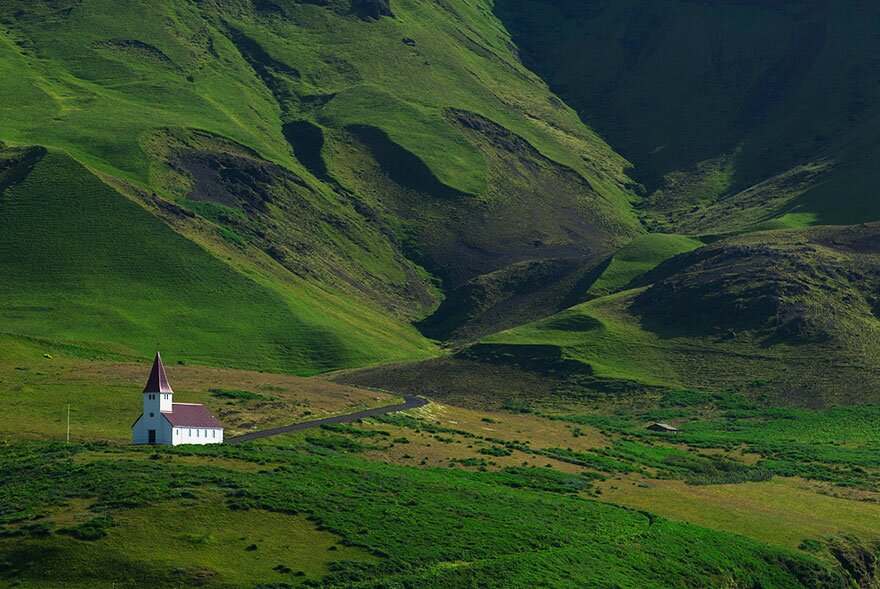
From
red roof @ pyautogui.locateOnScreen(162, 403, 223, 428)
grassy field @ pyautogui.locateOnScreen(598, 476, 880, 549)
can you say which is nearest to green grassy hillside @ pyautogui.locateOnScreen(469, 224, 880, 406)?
grassy field @ pyautogui.locateOnScreen(598, 476, 880, 549)

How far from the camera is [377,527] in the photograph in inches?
2884

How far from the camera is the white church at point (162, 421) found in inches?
3452

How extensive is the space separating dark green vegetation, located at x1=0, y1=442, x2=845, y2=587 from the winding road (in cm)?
670

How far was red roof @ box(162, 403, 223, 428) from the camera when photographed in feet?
292

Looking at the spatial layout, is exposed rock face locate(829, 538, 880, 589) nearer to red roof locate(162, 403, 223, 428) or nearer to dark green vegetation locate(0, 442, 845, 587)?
dark green vegetation locate(0, 442, 845, 587)

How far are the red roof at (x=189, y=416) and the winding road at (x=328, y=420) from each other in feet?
10.8

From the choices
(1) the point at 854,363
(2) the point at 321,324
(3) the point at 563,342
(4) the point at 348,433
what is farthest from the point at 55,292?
(1) the point at 854,363

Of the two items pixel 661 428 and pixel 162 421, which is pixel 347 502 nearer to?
pixel 162 421

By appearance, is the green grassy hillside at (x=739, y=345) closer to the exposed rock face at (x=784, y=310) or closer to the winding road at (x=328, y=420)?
the exposed rock face at (x=784, y=310)

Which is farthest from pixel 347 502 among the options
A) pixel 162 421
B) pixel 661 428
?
pixel 661 428

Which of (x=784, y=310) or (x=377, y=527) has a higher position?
(x=784, y=310)

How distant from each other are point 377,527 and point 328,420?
A: 1469 inches

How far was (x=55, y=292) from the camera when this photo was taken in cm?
18575

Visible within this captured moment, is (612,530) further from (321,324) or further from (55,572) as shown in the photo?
(321,324)
